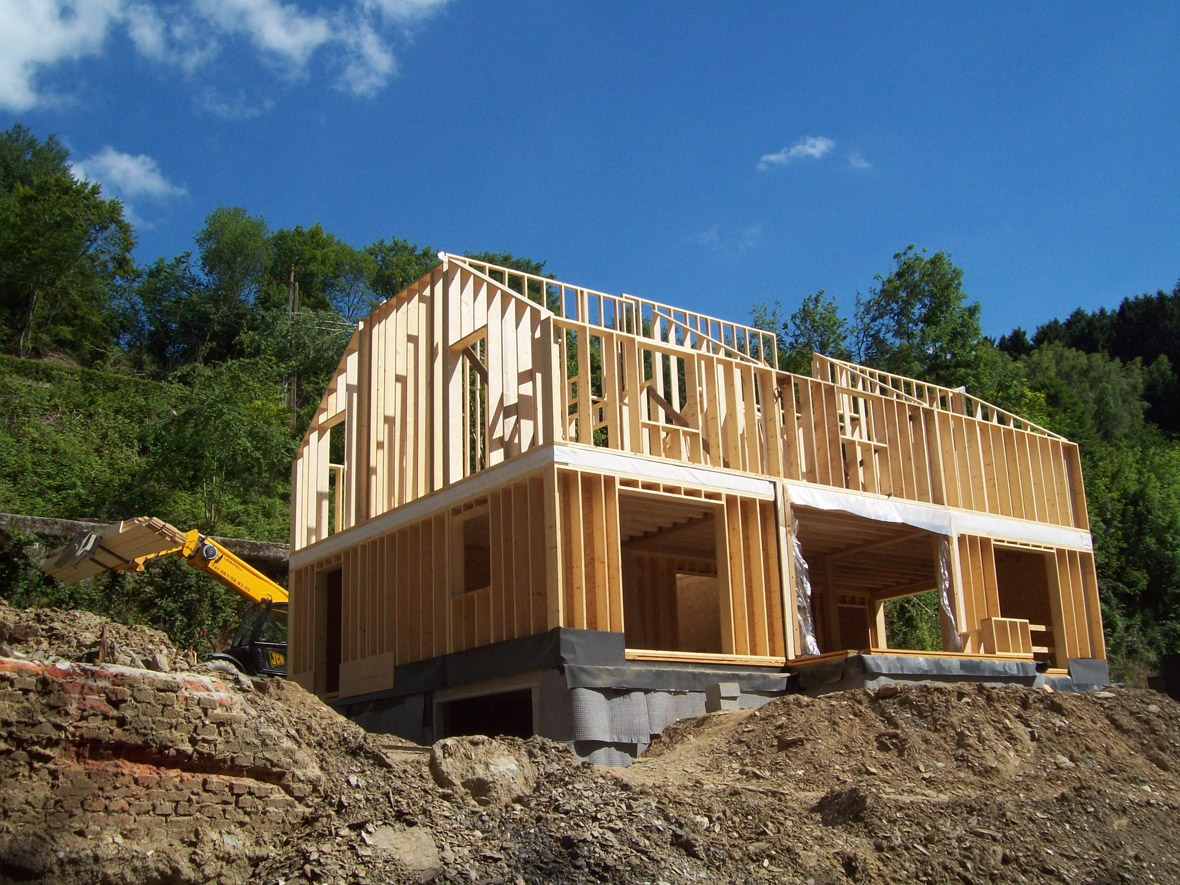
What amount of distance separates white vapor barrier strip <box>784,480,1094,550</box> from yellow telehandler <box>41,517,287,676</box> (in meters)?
9.04

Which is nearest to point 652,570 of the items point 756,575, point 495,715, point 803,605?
point 495,715

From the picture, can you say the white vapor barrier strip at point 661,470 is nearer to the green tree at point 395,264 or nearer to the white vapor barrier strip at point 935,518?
the white vapor barrier strip at point 935,518

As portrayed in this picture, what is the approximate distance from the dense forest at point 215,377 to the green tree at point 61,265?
3.4 inches

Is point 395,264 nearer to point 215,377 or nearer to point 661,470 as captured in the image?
point 215,377

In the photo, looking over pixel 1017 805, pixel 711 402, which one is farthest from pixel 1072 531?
pixel 1017 805

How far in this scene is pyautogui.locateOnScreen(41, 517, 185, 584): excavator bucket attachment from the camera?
17281 millimetres

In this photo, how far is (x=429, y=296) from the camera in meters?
17.0

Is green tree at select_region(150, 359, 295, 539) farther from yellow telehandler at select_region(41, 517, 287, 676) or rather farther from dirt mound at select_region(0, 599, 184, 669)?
dirt mound at select_region(0, 599, 184, 669)

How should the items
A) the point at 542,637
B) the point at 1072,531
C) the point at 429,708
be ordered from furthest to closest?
the point at 1072,531 < the point at 429,708 < the point at 542,637

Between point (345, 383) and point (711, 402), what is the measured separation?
6.67 m

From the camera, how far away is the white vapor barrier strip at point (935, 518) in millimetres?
16047

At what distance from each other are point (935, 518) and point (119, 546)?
42.8ft

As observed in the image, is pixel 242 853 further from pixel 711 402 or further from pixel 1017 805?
pixel 711 402

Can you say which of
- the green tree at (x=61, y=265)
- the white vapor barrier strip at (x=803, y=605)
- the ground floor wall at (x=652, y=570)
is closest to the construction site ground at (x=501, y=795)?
the ground floor wall at (x=652, y=570)
